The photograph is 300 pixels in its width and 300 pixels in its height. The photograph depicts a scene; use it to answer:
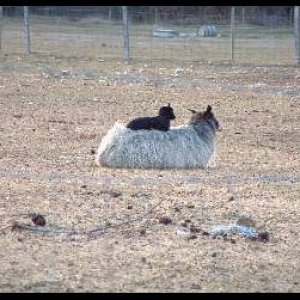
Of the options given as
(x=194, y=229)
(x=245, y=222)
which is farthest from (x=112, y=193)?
(x=245, y=222)

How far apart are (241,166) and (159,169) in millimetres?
979

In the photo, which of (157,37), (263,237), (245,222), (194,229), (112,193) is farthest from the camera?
(157,37)

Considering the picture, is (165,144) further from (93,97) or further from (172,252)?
(93,97)

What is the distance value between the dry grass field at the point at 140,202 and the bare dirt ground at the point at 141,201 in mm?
14

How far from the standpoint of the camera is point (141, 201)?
940 centimetres

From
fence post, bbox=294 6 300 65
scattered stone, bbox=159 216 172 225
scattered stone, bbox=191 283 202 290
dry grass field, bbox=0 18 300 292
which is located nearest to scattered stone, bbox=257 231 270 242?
dry grass field, bbox=0 18 300 292

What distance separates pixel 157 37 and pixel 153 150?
26.1m

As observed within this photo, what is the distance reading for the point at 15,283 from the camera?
267 inches

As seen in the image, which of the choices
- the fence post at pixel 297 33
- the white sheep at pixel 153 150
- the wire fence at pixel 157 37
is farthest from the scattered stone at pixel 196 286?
the wire fence at pixel 157 37

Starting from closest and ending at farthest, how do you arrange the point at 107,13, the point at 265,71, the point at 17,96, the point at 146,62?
the point at 17,96 → the point at 265,71 → the point at 146,62 → the point at 107,13

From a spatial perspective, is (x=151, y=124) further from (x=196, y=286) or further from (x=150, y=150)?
(x=196, y=286)

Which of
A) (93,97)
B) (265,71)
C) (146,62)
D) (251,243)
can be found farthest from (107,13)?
(251,243)

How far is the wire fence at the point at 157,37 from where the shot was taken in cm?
3023

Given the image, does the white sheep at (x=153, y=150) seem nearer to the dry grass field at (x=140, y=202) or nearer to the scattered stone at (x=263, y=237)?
the dry grass field at (x=140, y=202)
